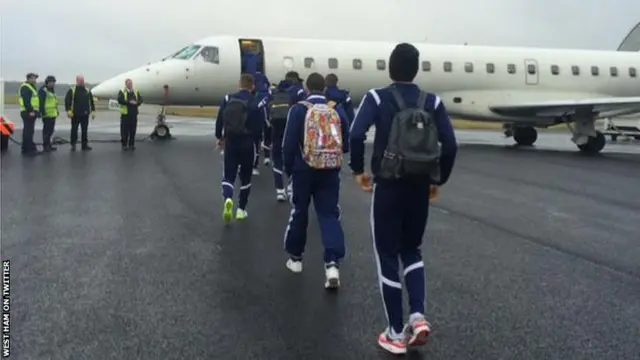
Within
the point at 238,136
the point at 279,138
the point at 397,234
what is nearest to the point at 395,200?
the point at 397,234

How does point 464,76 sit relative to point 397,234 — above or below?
above

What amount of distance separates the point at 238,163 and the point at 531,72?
18.0m

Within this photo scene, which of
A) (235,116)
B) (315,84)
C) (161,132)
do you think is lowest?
(161,132)

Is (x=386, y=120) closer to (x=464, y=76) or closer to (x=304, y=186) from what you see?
(x=304, y=186)

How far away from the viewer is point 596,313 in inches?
206

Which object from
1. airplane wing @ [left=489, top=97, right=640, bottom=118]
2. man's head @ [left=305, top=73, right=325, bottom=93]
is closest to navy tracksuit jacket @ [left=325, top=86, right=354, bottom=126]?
man's head @ [left=305, top=73, right=325, bottom=93]

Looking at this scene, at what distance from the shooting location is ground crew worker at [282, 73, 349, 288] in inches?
236

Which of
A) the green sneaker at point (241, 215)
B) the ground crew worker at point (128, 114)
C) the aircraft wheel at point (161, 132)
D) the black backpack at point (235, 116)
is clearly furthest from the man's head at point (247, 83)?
the aircraft wheel at point (161, 132)

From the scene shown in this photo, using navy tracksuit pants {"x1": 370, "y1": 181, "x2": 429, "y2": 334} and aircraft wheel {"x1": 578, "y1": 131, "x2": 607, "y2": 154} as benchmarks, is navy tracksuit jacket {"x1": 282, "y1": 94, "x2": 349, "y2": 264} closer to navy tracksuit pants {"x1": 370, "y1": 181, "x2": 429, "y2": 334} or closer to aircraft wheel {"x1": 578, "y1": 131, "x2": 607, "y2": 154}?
navy tracksuit pants {"x1": 370, "y1": 181, "x2": 429, "y2": 334}

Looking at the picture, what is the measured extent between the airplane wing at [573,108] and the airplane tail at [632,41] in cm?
4134

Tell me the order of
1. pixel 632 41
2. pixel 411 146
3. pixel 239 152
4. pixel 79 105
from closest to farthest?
1. pixel 411 146
2. pixel 239 152
3. pixel 79 105
4. pixel 632 41

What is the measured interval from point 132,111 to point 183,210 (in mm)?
9848

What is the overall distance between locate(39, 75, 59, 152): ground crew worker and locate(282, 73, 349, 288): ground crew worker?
11982 mm

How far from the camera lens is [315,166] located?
19.7 ft
